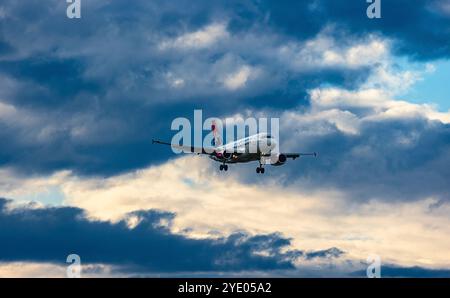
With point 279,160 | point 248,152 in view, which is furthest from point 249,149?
point 279,160

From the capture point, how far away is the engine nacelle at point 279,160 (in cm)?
16750

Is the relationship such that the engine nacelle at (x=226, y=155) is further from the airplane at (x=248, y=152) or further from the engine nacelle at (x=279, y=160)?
the engine nacelle at (x=279, y=160)

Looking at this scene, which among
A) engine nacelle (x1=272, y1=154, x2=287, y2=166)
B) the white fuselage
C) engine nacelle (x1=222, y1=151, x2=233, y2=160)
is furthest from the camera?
engine nacelle (x1=272, y1=154, x2=287, y2=166)

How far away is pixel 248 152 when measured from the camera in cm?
16000

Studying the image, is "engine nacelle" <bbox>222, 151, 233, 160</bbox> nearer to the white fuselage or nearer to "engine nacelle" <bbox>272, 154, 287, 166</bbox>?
the white fuselage

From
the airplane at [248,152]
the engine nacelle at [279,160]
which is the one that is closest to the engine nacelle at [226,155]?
the airplane at [248,152]

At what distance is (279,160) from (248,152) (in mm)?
11111

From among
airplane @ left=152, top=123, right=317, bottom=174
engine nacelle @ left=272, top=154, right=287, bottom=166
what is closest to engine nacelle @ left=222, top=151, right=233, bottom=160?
airplane @ left=152, top=123, right=317, bottom=174

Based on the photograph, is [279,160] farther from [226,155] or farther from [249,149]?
[226,155]

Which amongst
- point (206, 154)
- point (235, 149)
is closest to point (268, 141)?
point (235, 149)

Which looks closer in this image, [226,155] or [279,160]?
[226,155]

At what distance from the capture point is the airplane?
521 ft
